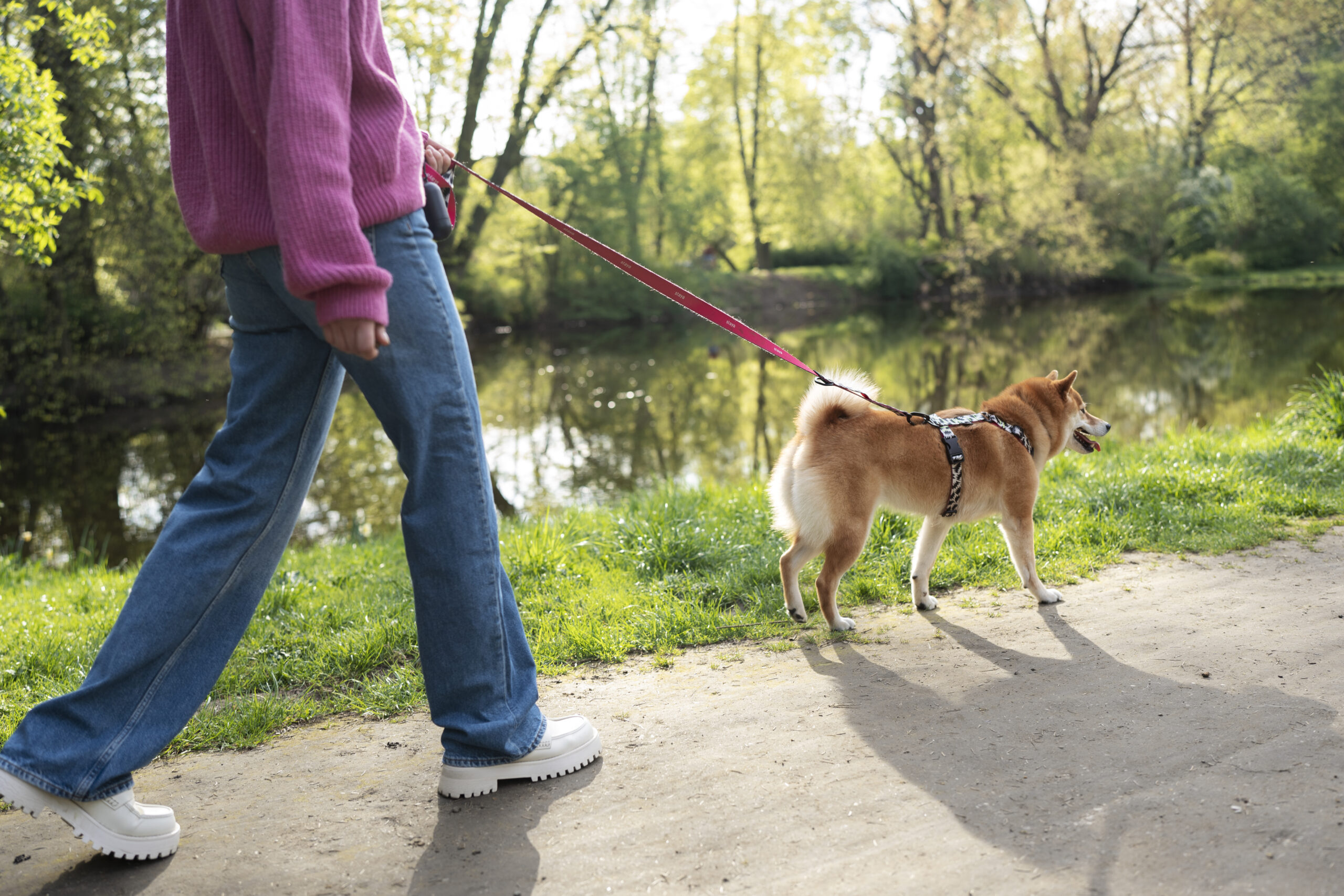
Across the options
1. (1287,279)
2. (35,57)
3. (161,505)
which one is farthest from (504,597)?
(1287,279)

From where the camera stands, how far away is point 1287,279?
3450 centimetres

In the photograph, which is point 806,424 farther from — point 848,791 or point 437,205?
point 437,205

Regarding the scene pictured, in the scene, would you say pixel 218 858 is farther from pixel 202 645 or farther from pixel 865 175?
pixel 865 175

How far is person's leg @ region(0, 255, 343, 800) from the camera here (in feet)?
7.04

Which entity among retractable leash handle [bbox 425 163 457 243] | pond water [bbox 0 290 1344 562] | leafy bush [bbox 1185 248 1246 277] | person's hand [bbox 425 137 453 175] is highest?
leafy bush [bbox 1185 248 1246 277]

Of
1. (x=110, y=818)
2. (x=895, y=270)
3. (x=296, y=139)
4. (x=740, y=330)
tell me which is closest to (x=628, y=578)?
(x=740, y=330)

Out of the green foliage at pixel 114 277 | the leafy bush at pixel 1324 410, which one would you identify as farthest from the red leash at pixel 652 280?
the green foliage at pixel 114 277

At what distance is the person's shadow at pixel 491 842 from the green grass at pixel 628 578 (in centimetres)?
86

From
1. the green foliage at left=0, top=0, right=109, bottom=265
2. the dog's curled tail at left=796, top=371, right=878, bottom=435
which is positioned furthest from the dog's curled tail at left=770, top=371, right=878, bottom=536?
the green foliage at left=0, top=0, right=109, bottom=265

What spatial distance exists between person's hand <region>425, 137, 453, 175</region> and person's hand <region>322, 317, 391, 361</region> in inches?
33.7

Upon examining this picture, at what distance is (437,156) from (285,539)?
119 cm

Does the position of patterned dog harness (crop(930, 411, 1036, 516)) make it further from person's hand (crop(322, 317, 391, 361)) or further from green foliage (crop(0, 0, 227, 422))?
green foliage (crop(0, 0, 227, 422))

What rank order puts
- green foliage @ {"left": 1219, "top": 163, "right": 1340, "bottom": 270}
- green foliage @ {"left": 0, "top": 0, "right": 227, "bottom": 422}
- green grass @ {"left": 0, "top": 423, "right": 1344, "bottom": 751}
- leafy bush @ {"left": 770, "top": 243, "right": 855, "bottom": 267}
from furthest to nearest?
1. leafy bush @ {"left": 770, "top": 243, "right": 855, "bottom": 267}
2. green foliage @ {"left": 1219, "top": 163, "right": 1340, "bottom": 270}
3. green foliage @ {"left": 0, "top": 0, "right": 227, "bottom": 422}
4. green grass @ {"left": 0, "top": 423, "right": 1344, "bottom": 751}

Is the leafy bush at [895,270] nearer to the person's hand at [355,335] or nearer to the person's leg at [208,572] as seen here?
the person's leg at [208,572]
